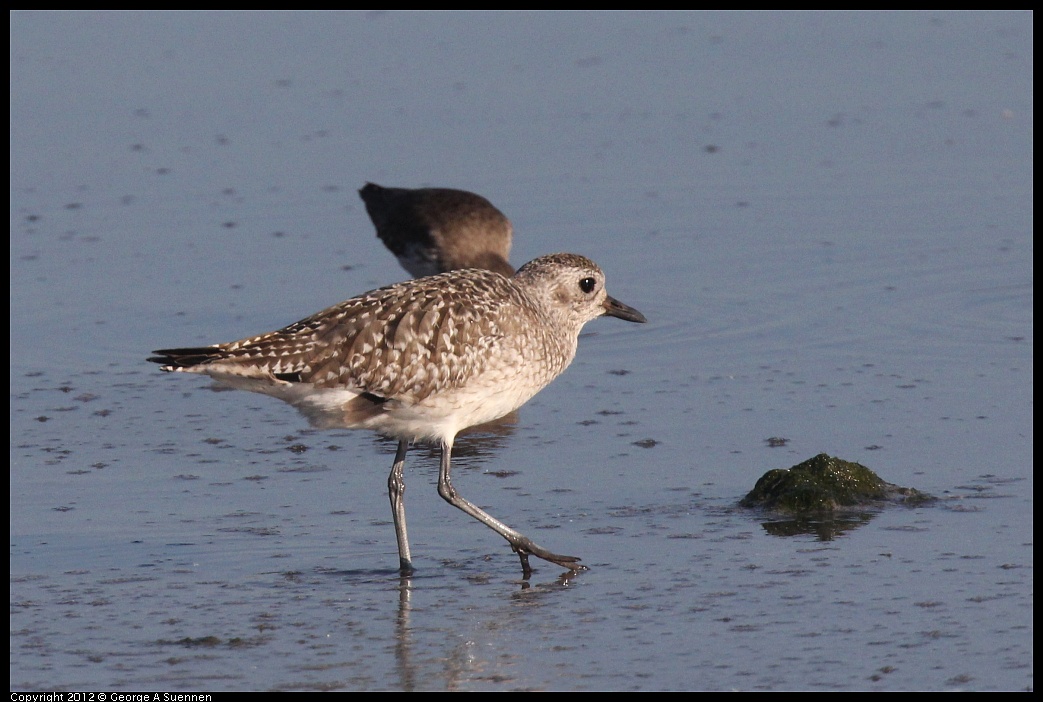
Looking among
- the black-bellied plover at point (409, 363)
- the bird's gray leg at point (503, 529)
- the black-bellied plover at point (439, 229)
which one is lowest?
the bird's gray leg at point (503, 529)

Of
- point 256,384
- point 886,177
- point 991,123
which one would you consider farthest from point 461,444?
point 991,123

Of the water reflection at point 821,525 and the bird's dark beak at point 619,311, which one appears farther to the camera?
the bird's dark beak at point 619,311

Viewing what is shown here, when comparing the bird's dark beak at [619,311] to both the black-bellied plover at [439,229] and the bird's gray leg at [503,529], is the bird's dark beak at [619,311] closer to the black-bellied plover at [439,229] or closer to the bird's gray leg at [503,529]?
the bird's gray leg at [503,529]

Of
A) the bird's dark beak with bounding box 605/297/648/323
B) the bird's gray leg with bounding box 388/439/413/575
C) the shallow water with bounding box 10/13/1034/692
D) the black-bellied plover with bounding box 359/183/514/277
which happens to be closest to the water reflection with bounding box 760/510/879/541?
the shallow water with bounding box 10/13/1034/692

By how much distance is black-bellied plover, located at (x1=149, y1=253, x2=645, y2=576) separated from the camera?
7777 millimetres

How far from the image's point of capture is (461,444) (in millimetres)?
9844

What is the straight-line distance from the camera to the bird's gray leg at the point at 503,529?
306 inches

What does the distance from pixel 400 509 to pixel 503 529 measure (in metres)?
0.50

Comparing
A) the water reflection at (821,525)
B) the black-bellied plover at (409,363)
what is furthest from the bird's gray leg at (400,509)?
the water reflection at (821,525)

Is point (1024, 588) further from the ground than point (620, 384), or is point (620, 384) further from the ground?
point (620, 384)

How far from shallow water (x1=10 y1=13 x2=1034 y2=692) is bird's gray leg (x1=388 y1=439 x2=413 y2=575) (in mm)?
118

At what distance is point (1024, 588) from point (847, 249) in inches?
229
